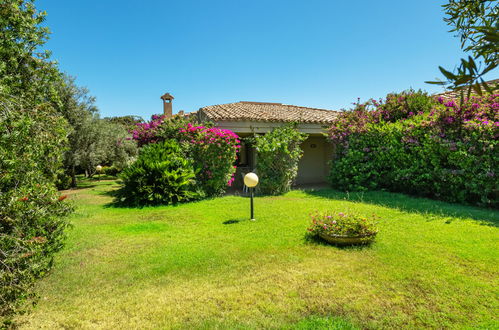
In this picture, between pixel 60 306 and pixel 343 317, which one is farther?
pixel 60 306

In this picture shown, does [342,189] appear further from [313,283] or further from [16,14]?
[16,14]

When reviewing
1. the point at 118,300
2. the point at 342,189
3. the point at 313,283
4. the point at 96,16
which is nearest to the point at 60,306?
the point at 118,300

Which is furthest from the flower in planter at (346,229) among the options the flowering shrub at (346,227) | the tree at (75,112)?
the tree at (75,112)

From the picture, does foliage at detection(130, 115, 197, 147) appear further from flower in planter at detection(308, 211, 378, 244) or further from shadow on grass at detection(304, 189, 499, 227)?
flower in planter at detection(308, 211, 378, 244)

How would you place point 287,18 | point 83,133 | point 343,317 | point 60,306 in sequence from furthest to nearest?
point 83,133, point 287,18, point 60,306, point 343,317

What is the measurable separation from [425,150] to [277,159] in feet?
18.1

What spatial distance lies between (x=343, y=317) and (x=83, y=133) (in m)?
17.7

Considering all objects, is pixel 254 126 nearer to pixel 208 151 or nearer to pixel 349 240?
pixel 208 151

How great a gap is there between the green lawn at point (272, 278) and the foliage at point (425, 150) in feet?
5.44

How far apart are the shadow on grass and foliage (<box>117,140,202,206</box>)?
18.1ft

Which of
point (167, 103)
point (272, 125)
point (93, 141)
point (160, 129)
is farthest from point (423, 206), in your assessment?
point (93, 141)

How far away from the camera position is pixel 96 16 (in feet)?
31.4

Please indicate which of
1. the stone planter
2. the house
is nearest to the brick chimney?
the house

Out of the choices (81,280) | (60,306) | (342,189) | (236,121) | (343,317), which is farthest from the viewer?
(236,121)
